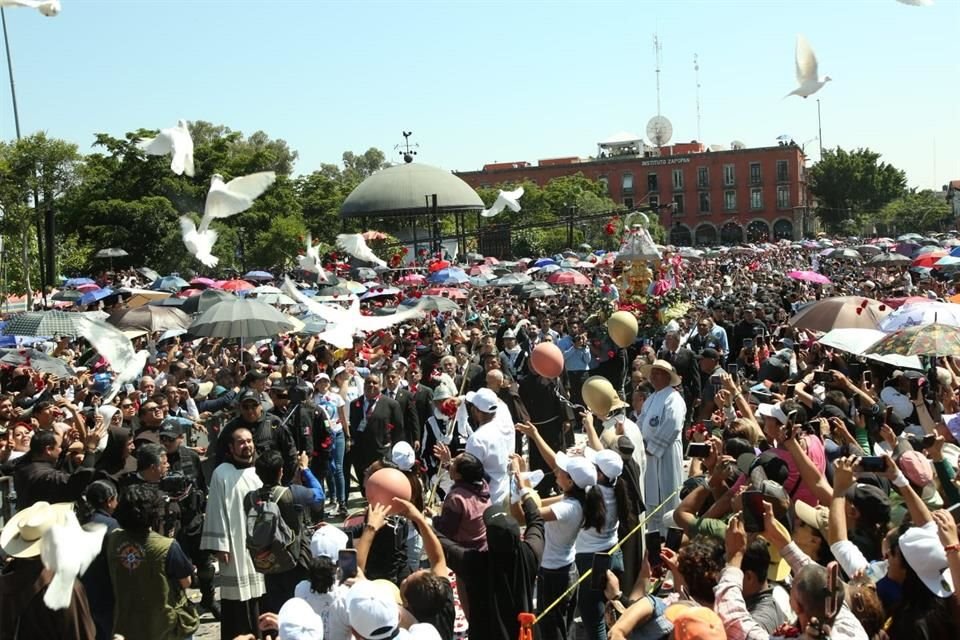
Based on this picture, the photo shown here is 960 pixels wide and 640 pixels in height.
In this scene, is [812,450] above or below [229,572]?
above

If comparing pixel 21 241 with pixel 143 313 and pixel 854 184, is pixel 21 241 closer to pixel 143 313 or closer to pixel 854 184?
pixel 143 313

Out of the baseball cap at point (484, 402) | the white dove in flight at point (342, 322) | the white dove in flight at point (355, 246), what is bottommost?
the baseball cap at point (484, 402)

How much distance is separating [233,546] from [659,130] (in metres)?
78.7

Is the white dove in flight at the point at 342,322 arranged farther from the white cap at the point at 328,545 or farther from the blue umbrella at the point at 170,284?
the blue umbrella at the point at 170,284

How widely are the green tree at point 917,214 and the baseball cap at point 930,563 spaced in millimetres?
90859

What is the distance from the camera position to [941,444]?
5.49 metres

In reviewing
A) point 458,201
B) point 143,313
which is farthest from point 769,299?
point 458,201

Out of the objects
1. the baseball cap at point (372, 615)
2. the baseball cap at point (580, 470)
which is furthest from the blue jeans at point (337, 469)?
the baseball cap at point (372, 615)

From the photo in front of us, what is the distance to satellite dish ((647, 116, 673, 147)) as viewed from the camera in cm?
8088

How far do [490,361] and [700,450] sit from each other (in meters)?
4.45

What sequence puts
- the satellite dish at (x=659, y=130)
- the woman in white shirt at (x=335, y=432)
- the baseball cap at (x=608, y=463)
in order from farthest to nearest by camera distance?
the satellite dish at (x=659, y=130)
the woman in white shirt at (x=335, y=432)
the baseball cap at (x=608, y=463)

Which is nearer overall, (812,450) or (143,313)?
(812,450)

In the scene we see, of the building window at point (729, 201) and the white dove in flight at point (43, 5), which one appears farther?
the building window at point (729, 201)

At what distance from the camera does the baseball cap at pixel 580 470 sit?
5.29 metres
